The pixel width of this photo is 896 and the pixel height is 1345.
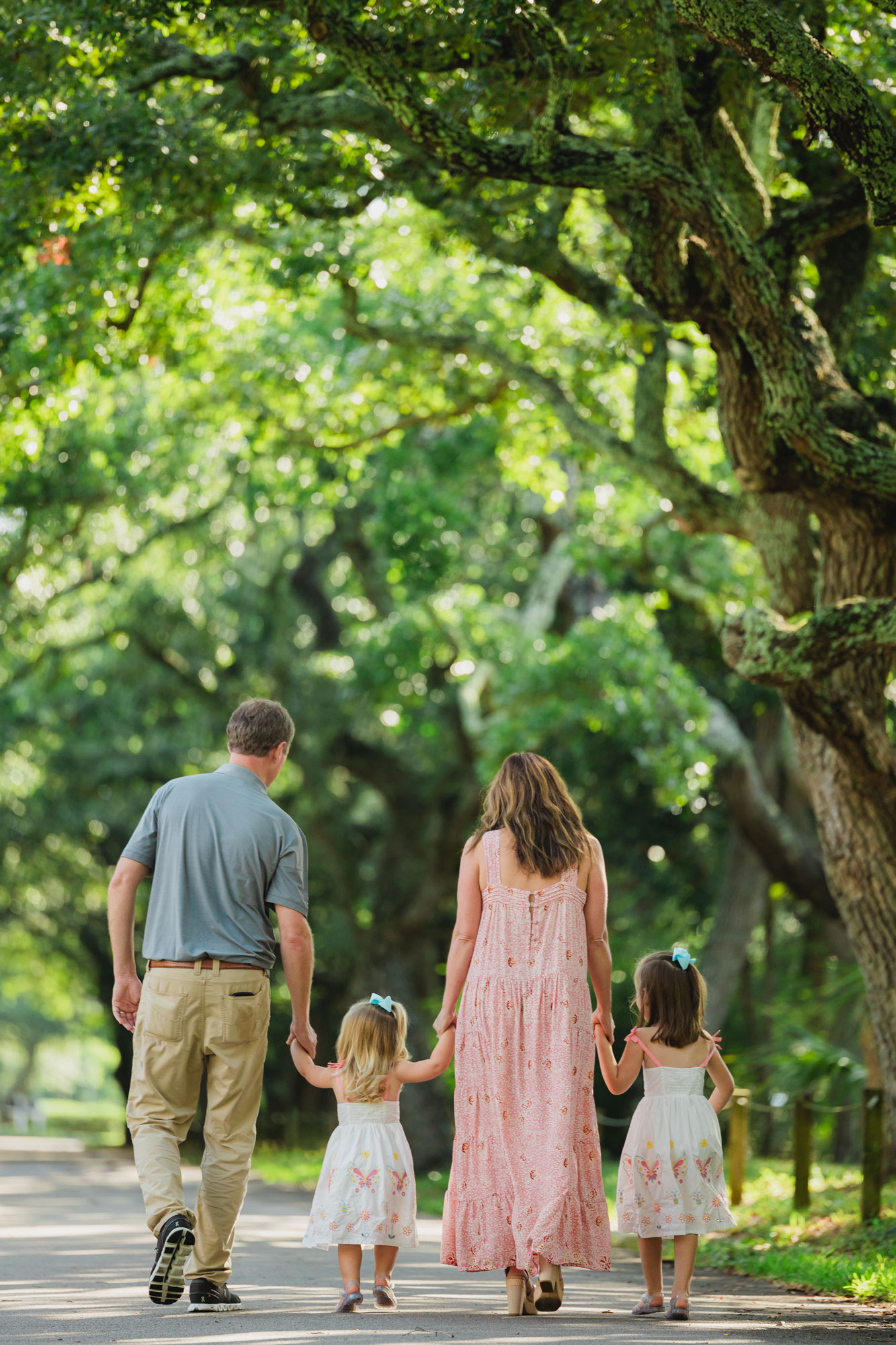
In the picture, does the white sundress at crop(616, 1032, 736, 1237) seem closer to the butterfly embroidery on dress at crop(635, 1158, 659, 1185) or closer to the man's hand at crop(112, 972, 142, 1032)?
the butterfly embroidery on dress at crop(635, 1158, 659, 1185)

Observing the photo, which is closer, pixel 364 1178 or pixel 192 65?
pixel 364 1178

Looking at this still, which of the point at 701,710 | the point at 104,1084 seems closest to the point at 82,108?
the point at 701,710

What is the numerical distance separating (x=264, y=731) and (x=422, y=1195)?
419 inches

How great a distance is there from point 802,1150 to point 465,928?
5.03 meters

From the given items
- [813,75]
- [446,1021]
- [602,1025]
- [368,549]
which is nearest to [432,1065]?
[446,1021]

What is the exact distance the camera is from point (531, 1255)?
4867 mm

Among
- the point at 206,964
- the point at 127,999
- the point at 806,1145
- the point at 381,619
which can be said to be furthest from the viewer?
the point at 381,619

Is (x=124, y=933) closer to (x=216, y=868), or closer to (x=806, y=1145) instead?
(x=216, y=868)

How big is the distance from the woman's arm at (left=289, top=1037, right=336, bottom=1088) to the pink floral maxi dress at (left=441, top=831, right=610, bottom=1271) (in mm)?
505

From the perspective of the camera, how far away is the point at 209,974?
5.03 m

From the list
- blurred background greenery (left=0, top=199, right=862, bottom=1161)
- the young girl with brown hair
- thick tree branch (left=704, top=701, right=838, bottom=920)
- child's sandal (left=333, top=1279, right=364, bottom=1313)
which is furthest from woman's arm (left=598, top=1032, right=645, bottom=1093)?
thick tree branch (left=704, top=701, right=838, bottom=920)

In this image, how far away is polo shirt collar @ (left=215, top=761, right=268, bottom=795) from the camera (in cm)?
531

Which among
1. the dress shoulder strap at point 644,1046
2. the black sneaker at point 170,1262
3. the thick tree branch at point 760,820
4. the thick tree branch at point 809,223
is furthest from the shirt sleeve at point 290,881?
the thick tree branch at point 760,820

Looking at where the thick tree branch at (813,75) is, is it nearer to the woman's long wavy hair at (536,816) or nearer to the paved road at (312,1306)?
the woman's long wavy hair at (536,816)
